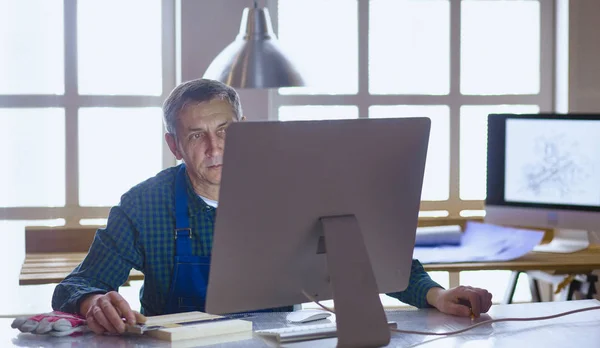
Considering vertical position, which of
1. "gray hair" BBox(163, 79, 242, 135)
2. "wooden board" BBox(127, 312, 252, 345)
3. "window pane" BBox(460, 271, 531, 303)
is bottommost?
"window pane" BBox(460, 271, 531, 303)

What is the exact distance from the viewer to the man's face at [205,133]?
7.04ft

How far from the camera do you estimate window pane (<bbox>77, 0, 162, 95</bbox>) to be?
3.99 m

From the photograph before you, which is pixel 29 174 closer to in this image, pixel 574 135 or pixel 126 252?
pixel 126 252

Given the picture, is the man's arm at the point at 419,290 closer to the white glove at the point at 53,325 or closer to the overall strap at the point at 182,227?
the overall strap at the point at 182,227

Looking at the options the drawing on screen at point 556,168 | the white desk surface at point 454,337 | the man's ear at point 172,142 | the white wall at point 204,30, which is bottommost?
the white desk surface at point 454,337

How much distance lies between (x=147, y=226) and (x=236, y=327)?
0.48m

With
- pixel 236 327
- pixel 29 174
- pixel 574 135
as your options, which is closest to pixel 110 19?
pixel 29 174

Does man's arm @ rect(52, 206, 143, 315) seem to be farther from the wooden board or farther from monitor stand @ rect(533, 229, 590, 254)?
monitor stand @ rect(533, 229, 590, 254)

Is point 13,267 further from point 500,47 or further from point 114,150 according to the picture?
point 500,47

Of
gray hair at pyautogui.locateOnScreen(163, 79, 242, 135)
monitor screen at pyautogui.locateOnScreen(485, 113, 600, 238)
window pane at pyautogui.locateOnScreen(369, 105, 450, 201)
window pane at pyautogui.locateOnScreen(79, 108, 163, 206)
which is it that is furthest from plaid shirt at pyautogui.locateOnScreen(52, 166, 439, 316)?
window pane at pyautogui.locateOnScreen(369, 105, 450, 201)

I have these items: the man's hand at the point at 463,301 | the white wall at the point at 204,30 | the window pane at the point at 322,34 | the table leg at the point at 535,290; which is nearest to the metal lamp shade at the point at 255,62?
the white wall at the point at 204,30

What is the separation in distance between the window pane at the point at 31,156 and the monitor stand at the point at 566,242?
80.8 inches

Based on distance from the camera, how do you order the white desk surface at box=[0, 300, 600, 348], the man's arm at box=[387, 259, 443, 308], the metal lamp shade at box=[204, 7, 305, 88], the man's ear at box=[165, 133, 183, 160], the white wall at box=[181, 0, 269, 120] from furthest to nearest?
the white wall at box=[181, 0, 269, 120]
the metal lamp shade at box=[204, 7, 305, 88]
the man's ear at box=[165, 133, 183, 160]
the man's arm at box=[387, 259, 443, 308]
the white desk surface at box=[0, 300, 600, 348]

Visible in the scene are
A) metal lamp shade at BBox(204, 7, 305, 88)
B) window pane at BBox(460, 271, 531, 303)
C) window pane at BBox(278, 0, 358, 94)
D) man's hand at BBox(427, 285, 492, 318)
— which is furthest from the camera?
window pane at BBox(460, 271, 531, 303)
